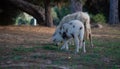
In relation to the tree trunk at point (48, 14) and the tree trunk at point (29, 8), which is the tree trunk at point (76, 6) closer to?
the tree trunk at point (48, 14)

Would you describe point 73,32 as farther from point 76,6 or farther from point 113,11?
point 113,11

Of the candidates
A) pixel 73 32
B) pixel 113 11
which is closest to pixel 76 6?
pixel 113 11

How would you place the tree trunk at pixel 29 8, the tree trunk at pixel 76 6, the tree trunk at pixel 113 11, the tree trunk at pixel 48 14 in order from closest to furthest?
the tree trunk at pixel 76 6, the tree trunk at pixel 29 8, the tree trunk at pixel 48 14, the tree trunk at pixel 113 11

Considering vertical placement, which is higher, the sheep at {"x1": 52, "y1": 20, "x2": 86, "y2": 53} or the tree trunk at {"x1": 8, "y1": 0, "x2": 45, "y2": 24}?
the tree trunk at {"x1": 8, "y1": 0, "x2": 45, "y2": 24}

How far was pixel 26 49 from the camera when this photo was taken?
12852mm

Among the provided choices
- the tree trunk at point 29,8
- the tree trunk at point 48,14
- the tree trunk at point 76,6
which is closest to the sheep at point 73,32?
the tree trunk at point 76,6

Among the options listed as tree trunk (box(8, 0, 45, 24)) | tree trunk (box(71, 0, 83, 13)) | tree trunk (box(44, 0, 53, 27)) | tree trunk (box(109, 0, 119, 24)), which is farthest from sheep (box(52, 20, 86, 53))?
tree trunk (box(109, 0, 119, 24))

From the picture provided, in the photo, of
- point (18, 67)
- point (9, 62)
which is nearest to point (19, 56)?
point (9, 62)

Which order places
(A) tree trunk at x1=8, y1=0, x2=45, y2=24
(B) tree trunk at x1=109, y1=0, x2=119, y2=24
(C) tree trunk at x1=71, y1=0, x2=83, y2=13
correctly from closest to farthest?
(C) tree trunk at x1=71, y1=0, x2=83, y2=13 < (A) tree trunk at x1=8, y1=0, x2=45, y2=24 < (B) tree trunk at x1=109, y1=0, x2=119, y2=24

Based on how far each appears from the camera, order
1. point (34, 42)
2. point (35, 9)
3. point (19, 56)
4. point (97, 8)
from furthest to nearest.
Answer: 1. point (97, 8)
2. point (35, 9)
3. point (34, 42)
4. point (19, 56)

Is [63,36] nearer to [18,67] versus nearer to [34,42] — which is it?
[34,42]

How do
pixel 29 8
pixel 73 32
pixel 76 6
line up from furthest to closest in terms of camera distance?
1. pixel 29 8
2. pixel 76 6
3. pixel 73 32

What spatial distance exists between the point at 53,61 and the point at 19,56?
1.27 meters

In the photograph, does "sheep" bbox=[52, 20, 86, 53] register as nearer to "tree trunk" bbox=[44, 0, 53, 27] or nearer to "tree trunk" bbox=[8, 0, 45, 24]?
"tree trunk" bbox=[8, 0, 45, 24]
